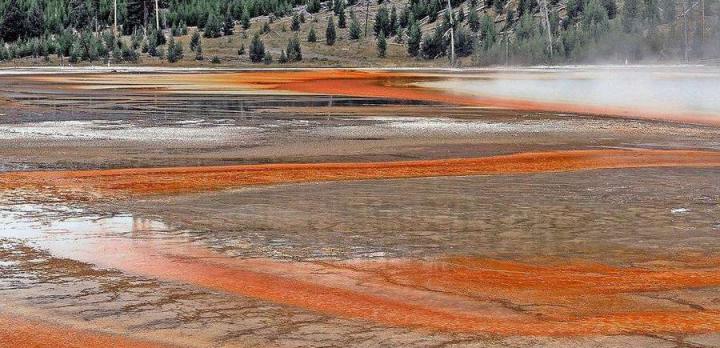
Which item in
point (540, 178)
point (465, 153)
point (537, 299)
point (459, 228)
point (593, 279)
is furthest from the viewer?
point (465, 153)

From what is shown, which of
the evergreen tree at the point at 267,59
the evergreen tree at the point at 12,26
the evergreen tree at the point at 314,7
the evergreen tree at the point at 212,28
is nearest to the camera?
the evergreen tree at the point at 267,59

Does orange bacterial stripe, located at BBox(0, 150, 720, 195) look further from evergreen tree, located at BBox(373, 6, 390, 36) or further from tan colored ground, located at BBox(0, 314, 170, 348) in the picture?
evergreen tree, located at BBox(373, 6, 390, 36)

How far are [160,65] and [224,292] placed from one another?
272 feet

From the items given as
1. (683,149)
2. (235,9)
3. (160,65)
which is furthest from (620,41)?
(683,149)

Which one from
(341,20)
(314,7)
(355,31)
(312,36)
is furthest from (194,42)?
(314,7)

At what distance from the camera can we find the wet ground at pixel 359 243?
22.4 feet

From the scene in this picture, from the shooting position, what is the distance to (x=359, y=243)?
9.53 meters

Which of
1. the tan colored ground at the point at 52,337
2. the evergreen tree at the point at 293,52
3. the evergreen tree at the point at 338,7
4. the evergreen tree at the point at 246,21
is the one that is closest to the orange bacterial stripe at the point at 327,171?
the tan colored ground at the point at 52,337

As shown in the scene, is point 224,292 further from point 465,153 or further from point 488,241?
point 465,153

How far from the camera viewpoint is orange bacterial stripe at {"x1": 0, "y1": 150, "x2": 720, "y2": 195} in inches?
527

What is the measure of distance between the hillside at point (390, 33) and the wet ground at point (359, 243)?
6927 cm

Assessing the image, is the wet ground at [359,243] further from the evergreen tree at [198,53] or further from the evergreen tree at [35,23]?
the evergreen tree at [35,23]

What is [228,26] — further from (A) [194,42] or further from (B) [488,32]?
(B) [488,32]

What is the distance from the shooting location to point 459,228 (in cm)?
1031
